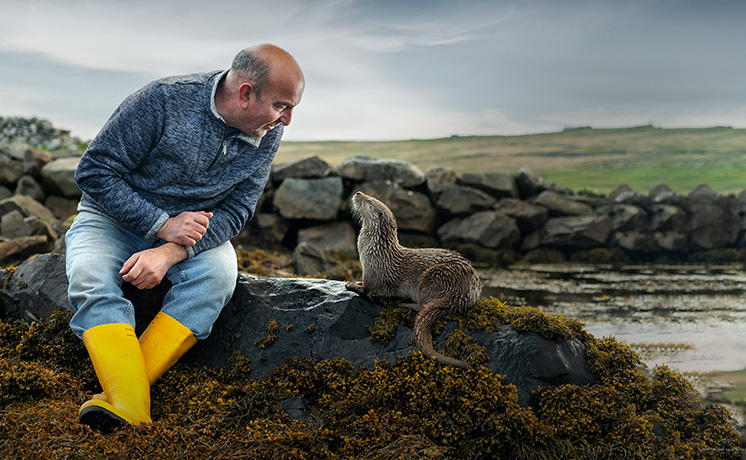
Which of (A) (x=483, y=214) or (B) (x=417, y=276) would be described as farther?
(A) (x=483, y=214)

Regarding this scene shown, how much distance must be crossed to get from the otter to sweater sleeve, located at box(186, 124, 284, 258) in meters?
0.86

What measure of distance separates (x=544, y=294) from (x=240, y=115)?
7915 millimetres

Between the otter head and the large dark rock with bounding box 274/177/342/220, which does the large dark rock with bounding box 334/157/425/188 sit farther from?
the otter head

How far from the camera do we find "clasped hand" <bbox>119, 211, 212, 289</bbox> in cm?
393

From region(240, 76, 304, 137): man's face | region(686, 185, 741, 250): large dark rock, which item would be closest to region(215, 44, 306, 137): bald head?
region(240, 76, 304, 137): man's face

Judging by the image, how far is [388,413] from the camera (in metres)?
3.51

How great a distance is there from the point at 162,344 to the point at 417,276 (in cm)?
198

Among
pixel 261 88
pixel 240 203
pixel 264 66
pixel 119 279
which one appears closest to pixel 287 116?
pixel 261 88

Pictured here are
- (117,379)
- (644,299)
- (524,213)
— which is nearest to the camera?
(117,379)

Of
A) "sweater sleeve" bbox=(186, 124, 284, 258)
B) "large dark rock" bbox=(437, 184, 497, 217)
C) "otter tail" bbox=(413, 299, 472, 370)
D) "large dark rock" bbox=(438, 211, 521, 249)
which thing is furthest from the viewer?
"large dark rock" bbox=(437, 184, 497, 217)

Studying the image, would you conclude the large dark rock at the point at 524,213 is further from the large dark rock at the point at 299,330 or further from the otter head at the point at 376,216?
the large dark rock at the point at 299,330

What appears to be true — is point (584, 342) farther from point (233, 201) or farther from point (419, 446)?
point (233, 201)

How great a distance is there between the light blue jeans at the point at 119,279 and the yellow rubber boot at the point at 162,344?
64mm

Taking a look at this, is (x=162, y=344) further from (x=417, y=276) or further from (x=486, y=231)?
(x=486, y=231)
